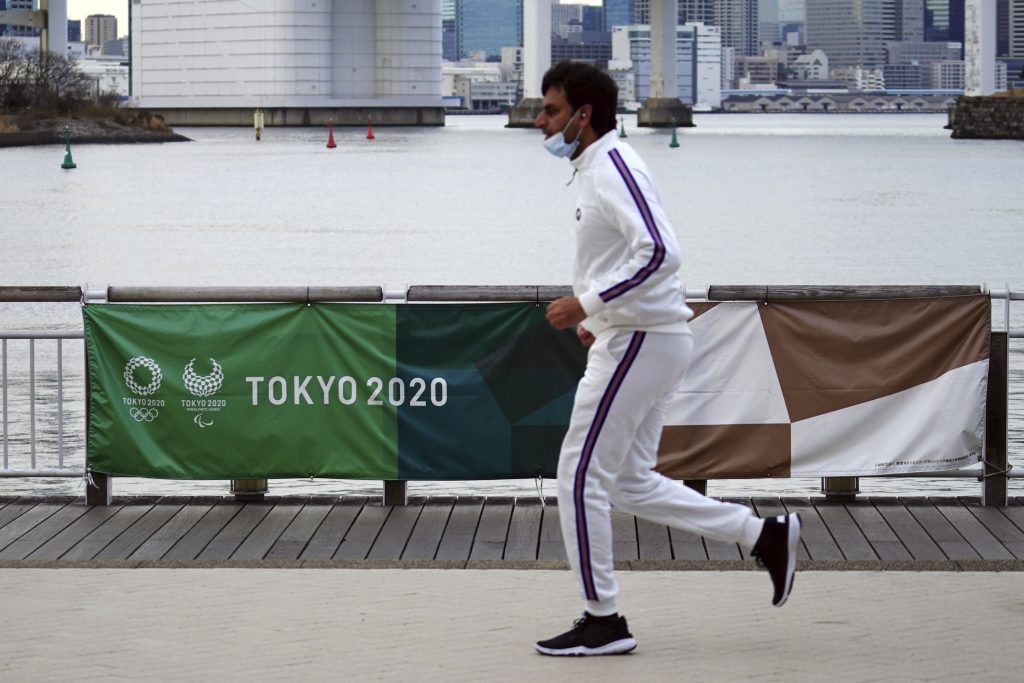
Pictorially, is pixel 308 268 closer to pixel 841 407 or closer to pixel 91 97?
pixel 841 407

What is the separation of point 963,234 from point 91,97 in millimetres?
90227

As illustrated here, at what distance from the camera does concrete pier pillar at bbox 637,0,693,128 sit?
6166 inches

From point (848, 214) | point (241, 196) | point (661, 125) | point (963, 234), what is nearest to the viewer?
point (963, 234)

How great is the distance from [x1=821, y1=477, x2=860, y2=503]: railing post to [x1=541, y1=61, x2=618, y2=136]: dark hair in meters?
3.34

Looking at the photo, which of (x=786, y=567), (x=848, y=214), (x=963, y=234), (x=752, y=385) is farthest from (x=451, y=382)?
(x=848, y=214)

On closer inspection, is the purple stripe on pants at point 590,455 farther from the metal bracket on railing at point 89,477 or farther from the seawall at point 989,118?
the seawall at point 989,118

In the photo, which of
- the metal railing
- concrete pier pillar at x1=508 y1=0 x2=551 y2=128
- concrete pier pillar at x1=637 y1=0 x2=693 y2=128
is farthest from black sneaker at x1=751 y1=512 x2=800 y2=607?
concrete pier pillar at x1=637 y1=0 x2=693 y2=128

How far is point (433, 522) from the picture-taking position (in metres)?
8.00

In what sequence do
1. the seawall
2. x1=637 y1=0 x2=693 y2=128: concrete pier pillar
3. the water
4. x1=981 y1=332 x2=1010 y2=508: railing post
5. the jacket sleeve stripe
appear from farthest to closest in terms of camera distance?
x1=637 y1=0 x2=693 y2=128: concrete pier pillar → the seawall → the water → x1=981 y1=332 x2=1010 y2=508: railing post → the jacket sleeve stripe

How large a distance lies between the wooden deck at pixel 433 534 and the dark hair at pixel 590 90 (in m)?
2.22

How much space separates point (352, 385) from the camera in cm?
811

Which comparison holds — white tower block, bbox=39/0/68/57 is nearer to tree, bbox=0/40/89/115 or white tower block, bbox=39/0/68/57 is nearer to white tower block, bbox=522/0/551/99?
tree, bbox=0/40/89/115

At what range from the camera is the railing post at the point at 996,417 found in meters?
8.15

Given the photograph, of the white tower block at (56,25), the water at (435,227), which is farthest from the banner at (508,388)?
the white tower block at (56,25)
